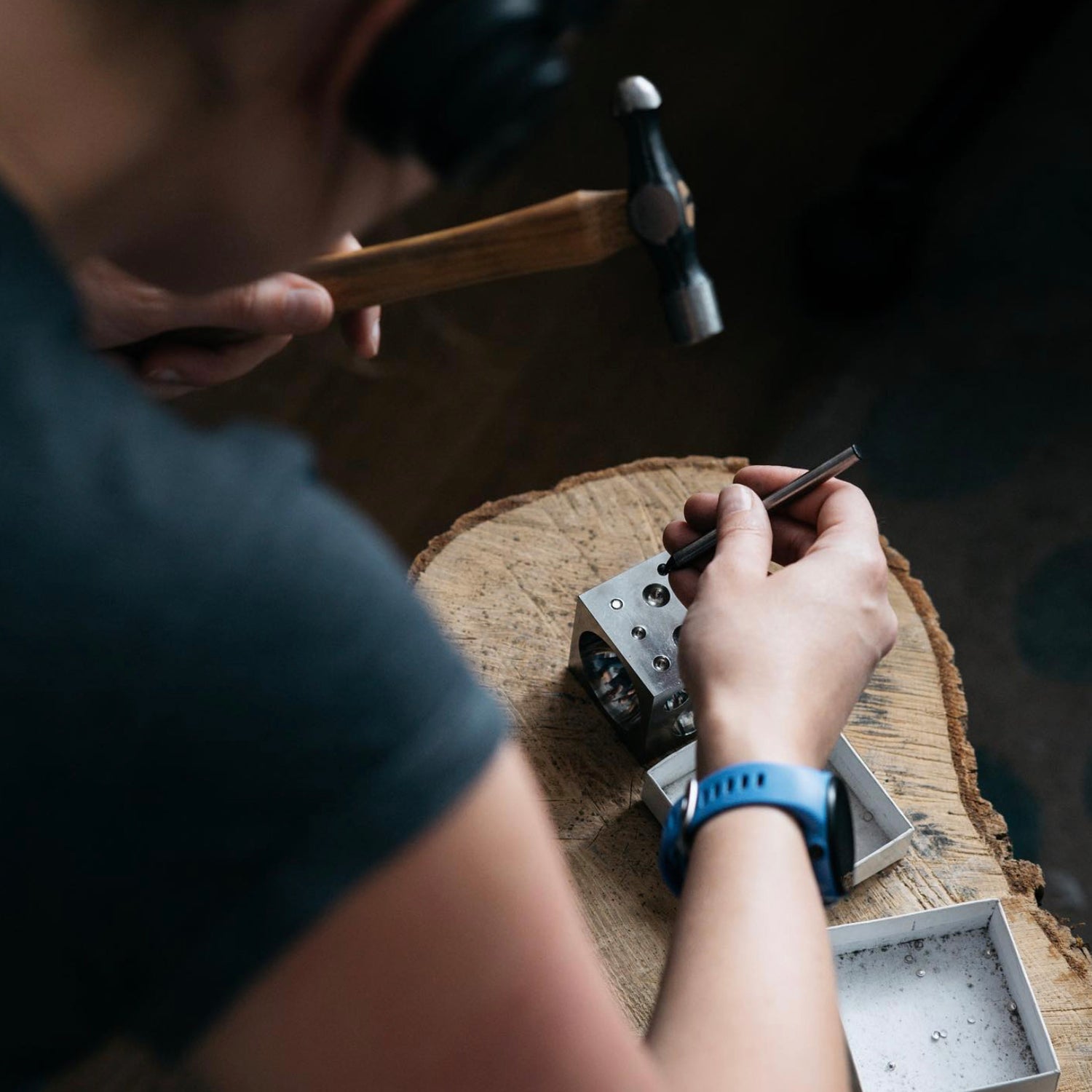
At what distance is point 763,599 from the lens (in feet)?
2.73

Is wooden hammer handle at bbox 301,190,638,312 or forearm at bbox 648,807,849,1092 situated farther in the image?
wooden hammer handle at bbox 301,190,638,312

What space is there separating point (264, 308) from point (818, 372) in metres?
1.43

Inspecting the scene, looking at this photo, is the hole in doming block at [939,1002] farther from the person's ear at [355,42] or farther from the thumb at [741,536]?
the person's ear at [355,42]

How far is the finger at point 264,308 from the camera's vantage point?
1037 mm

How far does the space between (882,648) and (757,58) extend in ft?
7.17

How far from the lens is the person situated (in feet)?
1.25

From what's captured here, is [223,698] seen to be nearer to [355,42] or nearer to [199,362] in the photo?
[355,42]

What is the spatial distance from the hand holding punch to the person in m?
0.59

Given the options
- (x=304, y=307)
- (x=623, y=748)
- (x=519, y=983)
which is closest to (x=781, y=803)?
(x=519, y=983)

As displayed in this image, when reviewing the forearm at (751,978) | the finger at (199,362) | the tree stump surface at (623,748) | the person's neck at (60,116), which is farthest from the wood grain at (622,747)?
the person's neck at (60,116)

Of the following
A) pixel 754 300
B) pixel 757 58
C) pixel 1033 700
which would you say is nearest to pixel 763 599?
pixel 1033 700

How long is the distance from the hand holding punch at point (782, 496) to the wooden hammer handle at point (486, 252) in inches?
9.9

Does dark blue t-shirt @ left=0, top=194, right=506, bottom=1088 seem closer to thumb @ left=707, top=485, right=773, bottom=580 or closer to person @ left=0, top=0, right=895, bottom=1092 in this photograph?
person @ left=0, top=0, right=895, bottom=1092

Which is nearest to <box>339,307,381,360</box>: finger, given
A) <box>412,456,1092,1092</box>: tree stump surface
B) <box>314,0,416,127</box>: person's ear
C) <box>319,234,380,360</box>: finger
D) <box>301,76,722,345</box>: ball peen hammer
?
<box>319,234,380,360</box>: finger
